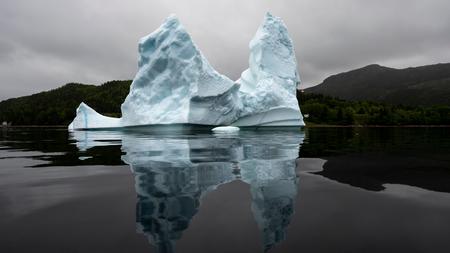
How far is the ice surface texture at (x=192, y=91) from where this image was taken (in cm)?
2767

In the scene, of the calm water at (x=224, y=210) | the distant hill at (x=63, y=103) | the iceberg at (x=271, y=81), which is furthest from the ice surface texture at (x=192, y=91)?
the distant hill at (x=63, y=103)

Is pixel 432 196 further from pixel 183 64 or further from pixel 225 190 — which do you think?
pixel 183 64

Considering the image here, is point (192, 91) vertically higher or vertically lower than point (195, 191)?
higher

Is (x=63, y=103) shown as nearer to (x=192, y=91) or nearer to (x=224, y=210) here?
(x=192, y=91)

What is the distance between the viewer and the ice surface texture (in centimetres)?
2767

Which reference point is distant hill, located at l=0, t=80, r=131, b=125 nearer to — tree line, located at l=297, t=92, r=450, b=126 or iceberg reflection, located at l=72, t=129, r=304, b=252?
tree line, located at l=297, t=92, r=450, b=126

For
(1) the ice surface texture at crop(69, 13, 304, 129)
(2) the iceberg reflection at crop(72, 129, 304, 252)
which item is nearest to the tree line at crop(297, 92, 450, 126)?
(1) the ice surface texture at crop(69, 13, 304, 129)

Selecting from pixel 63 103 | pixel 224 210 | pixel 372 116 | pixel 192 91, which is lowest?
pixel 224 210

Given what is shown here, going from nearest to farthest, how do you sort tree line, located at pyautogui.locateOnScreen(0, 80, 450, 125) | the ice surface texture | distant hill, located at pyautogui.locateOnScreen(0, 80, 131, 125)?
the ice surface texture, tree line, located at pyautogui.locateOnScreen(0, 80, 450, 125), distant hill, located at pyautogui.locateOnScreen(0, 80, 131, 125)

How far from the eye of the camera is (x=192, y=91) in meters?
27.0

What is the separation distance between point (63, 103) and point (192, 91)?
3802 inches

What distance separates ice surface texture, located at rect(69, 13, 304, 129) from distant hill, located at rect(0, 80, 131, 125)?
204 feet

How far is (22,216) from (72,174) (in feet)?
10.0

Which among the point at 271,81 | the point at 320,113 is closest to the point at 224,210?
the point at 271,81
